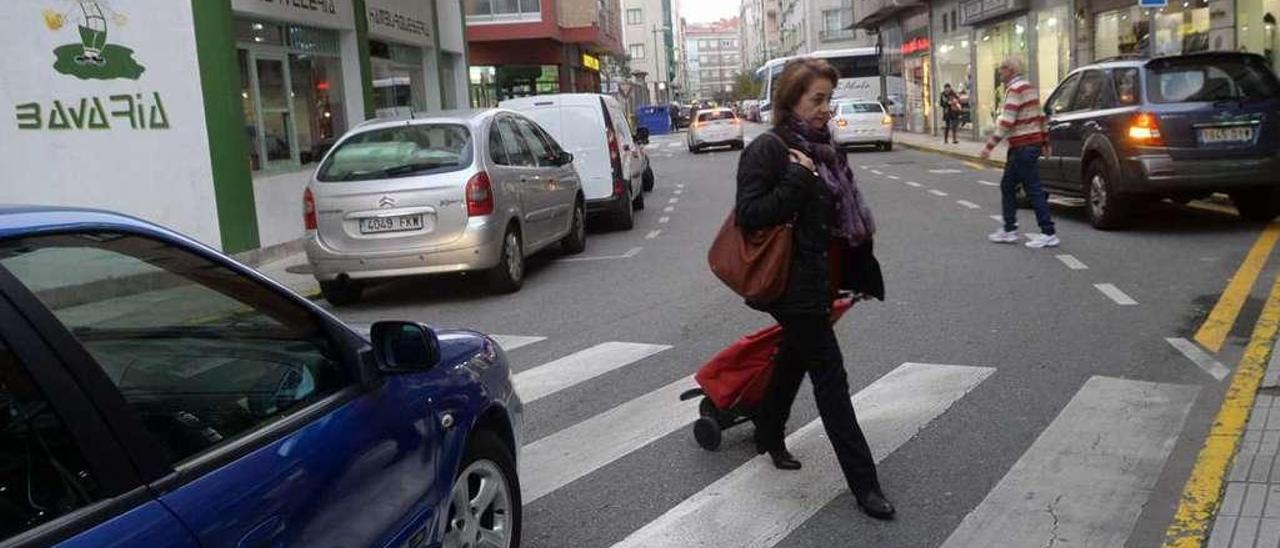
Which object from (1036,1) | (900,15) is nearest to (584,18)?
(900,15)

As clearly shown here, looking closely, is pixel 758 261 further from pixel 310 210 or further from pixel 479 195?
pixel 310 210

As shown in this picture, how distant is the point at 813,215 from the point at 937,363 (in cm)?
266

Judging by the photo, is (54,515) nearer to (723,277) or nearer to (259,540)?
(259,540)

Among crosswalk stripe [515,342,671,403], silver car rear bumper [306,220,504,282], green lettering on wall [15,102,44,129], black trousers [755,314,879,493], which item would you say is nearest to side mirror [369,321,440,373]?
black trousers [755,314,879,493]

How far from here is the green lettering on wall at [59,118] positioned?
11.5 metres

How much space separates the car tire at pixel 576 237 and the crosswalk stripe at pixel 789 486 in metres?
6.62

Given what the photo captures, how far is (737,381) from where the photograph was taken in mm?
4680

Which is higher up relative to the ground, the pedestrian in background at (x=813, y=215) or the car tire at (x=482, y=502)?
the pedestrian in background at (x=813, y=215)

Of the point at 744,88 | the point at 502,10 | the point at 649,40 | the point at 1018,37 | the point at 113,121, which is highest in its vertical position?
the point at 649,40

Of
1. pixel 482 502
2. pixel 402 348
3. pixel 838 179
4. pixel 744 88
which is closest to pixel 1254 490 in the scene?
pixel 838 179

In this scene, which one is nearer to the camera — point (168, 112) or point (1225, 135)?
point (1225, 135)

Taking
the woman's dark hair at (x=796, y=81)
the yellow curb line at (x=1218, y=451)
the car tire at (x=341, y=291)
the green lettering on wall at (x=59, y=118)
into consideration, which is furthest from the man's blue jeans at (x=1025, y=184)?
the green lettering on wall at (x=59, y=118)

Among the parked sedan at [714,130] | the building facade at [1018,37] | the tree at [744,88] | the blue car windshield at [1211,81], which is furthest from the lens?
the tree at [744,88]

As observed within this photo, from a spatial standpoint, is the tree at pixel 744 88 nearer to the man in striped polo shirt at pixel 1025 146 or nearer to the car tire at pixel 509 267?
the man in striped polo shirt at pixel 1025 146
